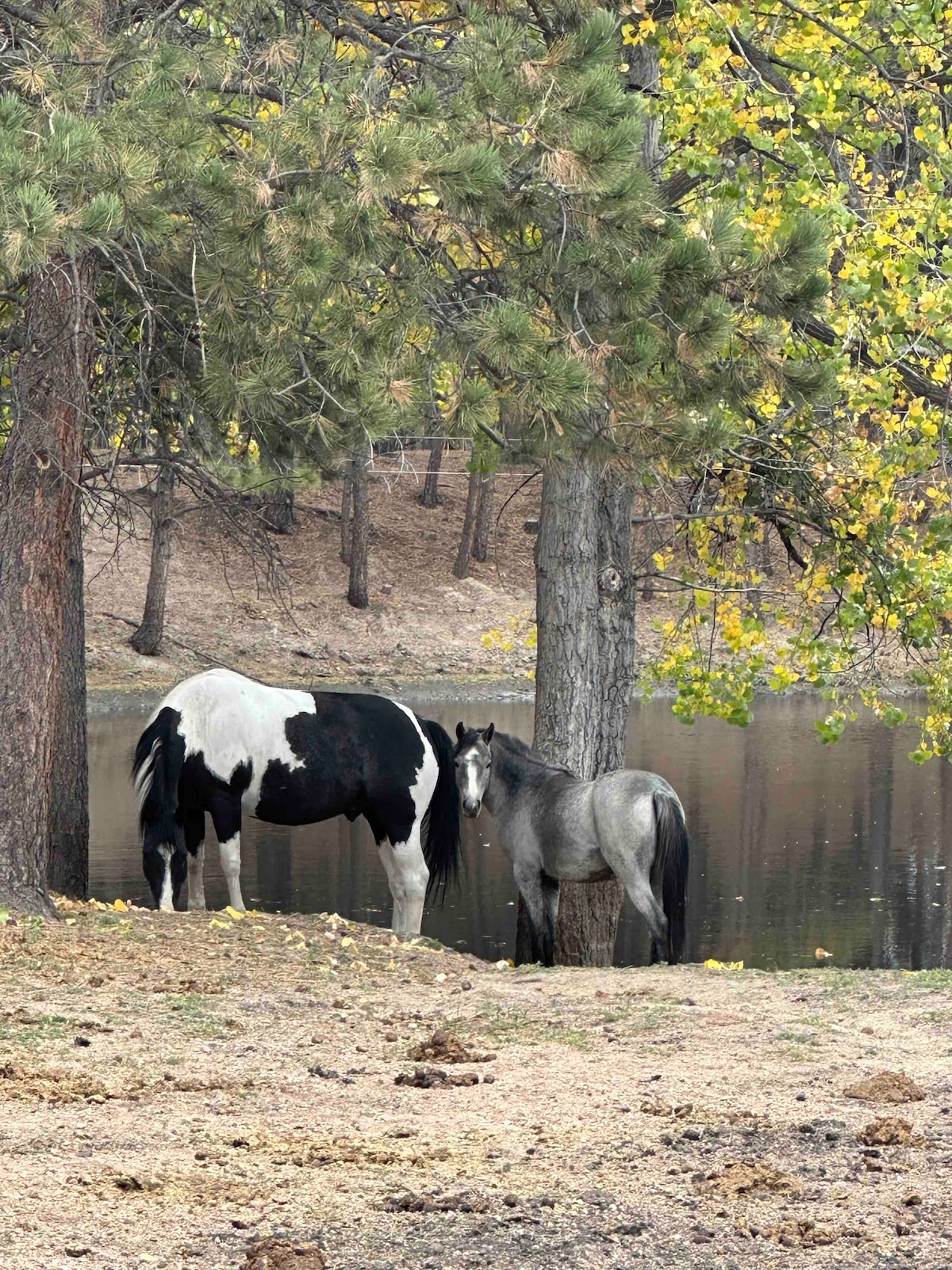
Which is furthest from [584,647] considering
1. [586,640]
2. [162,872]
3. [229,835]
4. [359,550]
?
[359,550]

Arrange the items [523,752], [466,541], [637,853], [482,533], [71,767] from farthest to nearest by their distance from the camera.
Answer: [482,533]
[466,541]
[71,767]
[523,752]
[637,853]

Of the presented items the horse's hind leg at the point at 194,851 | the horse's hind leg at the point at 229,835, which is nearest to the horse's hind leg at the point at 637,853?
the horse's hind leg at the point at 229,835

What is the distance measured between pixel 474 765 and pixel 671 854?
1484 mm

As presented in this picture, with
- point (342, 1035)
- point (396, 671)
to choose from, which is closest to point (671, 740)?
point (396, 671)

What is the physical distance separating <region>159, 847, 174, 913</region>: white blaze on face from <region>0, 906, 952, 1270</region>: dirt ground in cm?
233

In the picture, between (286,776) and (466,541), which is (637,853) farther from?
(466,541)

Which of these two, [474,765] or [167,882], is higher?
[474,765]

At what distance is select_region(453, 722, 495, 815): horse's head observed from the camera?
9844 mm

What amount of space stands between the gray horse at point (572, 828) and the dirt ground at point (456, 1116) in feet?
4.78

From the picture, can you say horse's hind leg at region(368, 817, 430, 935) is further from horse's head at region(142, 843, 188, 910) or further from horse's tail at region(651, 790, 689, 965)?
horse's tail at region(651, 790, 689, 965)

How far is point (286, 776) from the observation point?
11.0m

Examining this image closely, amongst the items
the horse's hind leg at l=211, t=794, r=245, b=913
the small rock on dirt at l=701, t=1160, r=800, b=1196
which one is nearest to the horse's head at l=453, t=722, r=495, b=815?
the horse's hind leg at l=211, t=794, r=245, b=913

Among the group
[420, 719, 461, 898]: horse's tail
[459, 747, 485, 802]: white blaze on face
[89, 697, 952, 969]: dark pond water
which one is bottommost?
[89, 697, 952, 969]: dark pond water

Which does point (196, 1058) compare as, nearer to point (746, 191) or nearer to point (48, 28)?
point (48, 28)
